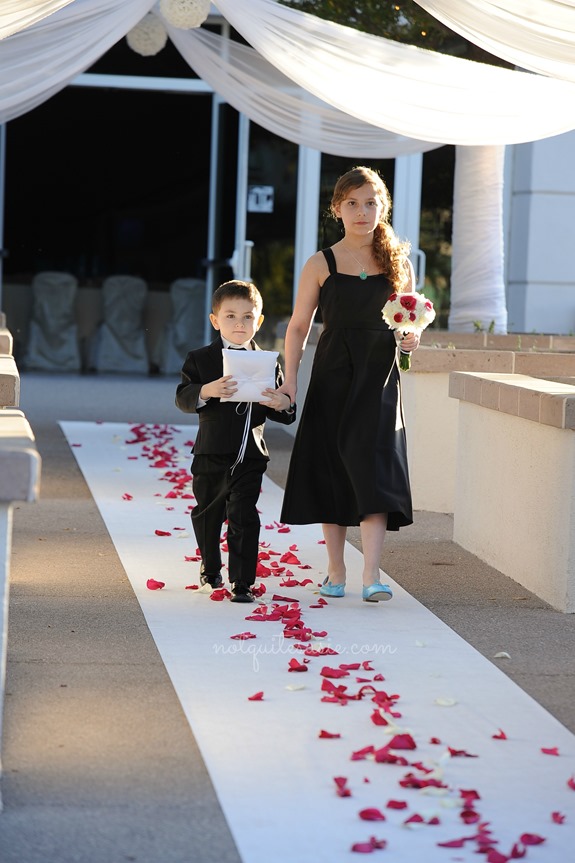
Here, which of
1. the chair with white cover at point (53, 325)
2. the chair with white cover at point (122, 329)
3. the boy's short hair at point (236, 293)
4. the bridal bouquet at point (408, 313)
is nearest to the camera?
the bridal bouquet at point (408, 313)

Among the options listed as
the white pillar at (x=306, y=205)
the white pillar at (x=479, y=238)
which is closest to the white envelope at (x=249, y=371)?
the white pillar at (x=479, y=238)

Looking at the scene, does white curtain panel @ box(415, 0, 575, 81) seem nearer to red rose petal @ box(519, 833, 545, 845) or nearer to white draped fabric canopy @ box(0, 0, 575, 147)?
white draped fabric canopy @ box(0, 0, 575, 147)

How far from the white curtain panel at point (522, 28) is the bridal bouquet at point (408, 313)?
1.97 m

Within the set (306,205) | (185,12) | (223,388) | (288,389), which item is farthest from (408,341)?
(306,205)

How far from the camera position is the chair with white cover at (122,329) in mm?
16906

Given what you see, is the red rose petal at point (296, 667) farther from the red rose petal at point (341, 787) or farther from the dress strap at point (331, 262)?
the dress strap at point (331, 262)

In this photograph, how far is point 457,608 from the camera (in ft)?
18.3

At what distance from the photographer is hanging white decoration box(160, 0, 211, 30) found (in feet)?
28.7

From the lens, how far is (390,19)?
35.7ft

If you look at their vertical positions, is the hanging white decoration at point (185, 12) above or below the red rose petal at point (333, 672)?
above

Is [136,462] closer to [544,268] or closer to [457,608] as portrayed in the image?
[457,608]

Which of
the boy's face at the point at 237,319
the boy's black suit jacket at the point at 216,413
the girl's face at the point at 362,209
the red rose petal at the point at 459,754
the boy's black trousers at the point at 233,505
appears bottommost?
the red rose petal at the point at 459,754

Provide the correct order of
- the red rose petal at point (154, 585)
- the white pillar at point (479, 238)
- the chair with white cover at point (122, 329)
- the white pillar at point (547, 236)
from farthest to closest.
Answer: the chair with white cover at point (122, 329) < the white pillar at point (547, 236) < the white pillar at point (479, 238) < the red rose petal at point (154, 585)

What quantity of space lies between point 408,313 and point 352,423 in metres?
0.55
